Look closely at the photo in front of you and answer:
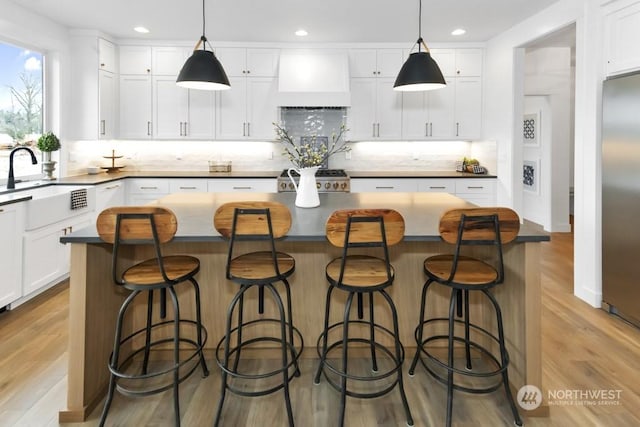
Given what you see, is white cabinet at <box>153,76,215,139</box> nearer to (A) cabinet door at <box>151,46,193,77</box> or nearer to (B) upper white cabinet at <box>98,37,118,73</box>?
(A) cabinet door at <box>151,46,193,77</box>

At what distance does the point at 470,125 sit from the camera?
5.70 meters

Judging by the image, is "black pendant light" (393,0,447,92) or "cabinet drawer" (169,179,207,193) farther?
"cabinet drawer" (169,179,207,193)

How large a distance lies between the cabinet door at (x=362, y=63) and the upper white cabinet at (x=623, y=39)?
9.10ft

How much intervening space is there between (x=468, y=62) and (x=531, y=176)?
2579mm

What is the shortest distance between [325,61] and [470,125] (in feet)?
6.81

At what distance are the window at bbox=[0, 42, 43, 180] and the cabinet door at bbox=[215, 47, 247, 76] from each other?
1.99 metres

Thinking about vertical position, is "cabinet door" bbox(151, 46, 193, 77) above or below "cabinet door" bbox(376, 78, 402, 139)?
above

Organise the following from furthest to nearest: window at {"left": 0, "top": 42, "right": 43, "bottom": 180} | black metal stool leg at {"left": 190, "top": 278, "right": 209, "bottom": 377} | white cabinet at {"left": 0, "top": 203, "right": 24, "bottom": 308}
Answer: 1. window at {"left": 0, "top": 42, "right": 43, "bottom": 180}
2. white cabinet at {"left": 0, "top": 203, "right": 24, "bottom": 308}
3. black metal stool leg at {"left": 190, "top": 278, "right": 209, "bottom": 377}

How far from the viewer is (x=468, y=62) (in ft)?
18.4

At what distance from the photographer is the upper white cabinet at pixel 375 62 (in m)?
5.57

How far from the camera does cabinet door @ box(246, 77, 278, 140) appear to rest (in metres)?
5.57

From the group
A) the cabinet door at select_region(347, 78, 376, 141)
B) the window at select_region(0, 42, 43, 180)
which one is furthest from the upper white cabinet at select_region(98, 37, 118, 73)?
the cabinet door at select_region(347, 78, 376, 141)

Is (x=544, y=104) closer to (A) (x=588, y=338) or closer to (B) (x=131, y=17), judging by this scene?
A: (A) (x=588, y=338)

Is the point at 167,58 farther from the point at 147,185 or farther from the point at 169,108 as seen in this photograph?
the point at 147,185
